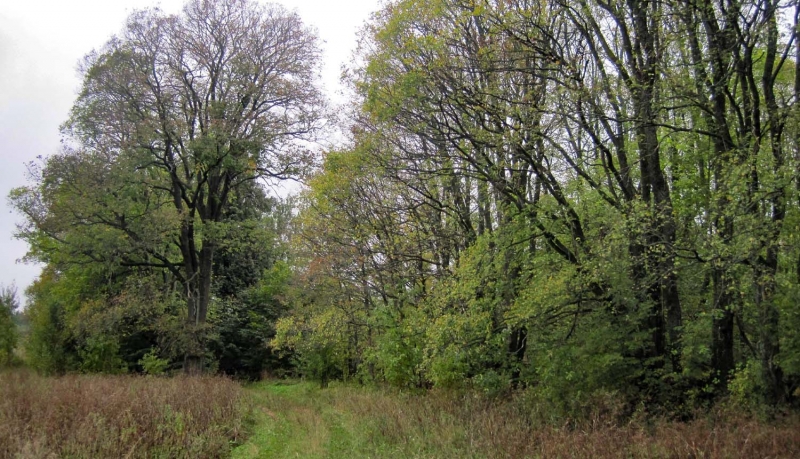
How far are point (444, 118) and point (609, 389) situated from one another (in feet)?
21.5

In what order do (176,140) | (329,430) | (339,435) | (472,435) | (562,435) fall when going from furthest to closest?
(176,140), (329,430), (339,435), (472,435), (562,435)

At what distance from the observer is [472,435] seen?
335 inches

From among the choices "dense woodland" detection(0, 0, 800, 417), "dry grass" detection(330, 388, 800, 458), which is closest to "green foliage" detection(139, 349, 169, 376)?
Result: "dense woodland" detection(0, 0, 800, 417)

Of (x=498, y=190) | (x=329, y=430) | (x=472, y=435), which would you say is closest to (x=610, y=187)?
(x=498, y=190)

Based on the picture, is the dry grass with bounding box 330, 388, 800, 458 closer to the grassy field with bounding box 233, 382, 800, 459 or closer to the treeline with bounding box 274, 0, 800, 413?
the grassy field with bounding box 233, 382, 800, 459

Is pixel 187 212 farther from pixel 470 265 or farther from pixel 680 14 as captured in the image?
pixel 680 14

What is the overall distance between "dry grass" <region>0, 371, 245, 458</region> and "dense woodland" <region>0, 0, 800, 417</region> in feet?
14.4

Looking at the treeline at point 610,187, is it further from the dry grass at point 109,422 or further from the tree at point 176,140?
the tree at point 176,140

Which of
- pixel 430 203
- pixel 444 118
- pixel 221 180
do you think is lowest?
pixel 430 203

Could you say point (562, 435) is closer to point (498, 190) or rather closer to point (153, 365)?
point (498, 190)

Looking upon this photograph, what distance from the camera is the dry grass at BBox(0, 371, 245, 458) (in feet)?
26.0

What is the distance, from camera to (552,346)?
1033 centimetres

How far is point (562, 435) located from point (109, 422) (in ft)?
23.5

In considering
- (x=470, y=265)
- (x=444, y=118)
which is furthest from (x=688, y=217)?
(x=444, y=118)
